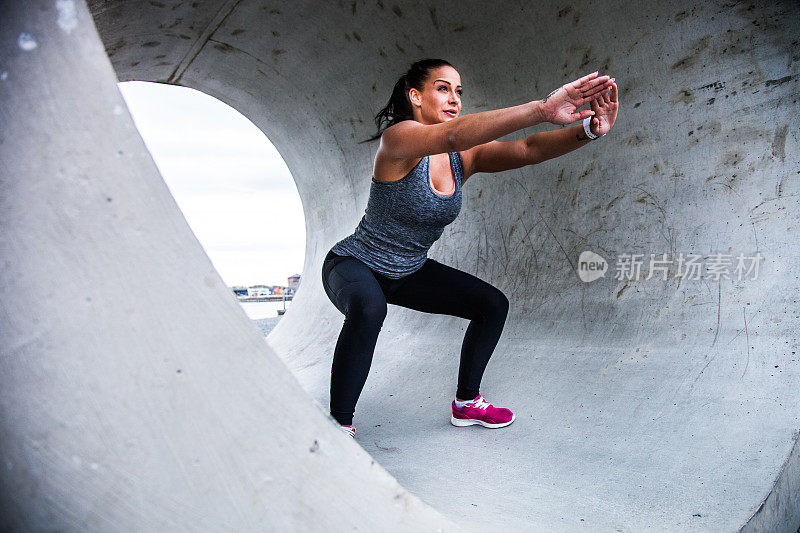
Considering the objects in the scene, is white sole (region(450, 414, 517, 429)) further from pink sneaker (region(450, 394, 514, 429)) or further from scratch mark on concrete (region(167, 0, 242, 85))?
scratch mark on concrete (region(167, 0, 242, 85))

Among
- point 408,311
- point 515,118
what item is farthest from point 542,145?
point 408,311

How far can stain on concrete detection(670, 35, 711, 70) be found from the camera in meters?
2.49

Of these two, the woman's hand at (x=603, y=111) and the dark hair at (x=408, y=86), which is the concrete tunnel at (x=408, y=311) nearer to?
the woman's hand at (x=603, y=111)

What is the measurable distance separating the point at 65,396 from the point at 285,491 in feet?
1.13

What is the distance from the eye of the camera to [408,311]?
379 centimetres

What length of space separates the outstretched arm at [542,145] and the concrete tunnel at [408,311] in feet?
2.81

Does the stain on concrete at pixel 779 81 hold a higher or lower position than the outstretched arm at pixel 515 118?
higher

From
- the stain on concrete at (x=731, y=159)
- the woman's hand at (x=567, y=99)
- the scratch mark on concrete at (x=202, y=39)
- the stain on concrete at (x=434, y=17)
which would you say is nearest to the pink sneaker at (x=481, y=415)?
the woman's hand at (x=567, y=99)

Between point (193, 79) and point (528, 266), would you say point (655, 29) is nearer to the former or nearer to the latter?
point (528, 266)

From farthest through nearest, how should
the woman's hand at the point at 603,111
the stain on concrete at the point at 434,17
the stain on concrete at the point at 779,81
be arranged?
the stain on concrete at the point at 434,17 → the stain on concrete at the point at 779,81 → the woman's hand at the point at 603,111

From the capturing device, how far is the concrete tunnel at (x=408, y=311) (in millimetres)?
842

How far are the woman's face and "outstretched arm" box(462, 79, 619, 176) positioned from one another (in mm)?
209

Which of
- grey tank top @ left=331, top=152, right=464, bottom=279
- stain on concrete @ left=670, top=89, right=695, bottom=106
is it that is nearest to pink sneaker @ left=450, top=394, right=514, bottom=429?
grey tank top @ left=331, top=152, right=464, bottom=279

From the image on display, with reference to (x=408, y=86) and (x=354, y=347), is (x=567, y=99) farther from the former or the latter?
(x=354, y=347)
